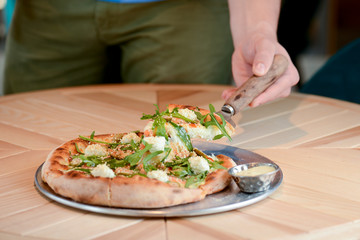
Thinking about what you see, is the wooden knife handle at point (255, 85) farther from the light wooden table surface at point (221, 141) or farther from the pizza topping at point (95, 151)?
the pizza topping at point (95, 151)

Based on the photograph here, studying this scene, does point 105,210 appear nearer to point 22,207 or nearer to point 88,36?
point 22,207

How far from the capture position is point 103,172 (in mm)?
1043

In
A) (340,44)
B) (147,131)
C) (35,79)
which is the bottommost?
(340,44)

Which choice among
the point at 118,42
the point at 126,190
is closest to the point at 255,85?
the point at 126,190

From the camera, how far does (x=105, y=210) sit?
98cm

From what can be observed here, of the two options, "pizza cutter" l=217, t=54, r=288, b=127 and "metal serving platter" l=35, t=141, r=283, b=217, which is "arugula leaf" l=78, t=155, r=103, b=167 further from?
"pizza cutter" l=217, t=54, r=288, b=127

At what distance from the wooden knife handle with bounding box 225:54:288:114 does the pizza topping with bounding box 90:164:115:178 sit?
18.0 inches

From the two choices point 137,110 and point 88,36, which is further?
point 88,36

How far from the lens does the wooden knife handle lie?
1407 mm

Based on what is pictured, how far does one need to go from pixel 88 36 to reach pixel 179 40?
0.40 m

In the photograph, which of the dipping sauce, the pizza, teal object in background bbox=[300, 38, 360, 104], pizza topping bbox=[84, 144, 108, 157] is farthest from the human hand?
teal object in background bbox=[300, 38, 360, 104]

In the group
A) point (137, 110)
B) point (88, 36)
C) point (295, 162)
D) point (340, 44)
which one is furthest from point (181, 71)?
point (340, 44)

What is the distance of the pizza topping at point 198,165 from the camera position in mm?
1104

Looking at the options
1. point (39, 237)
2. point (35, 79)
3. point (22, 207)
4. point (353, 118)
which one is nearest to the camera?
point (39, 237)
